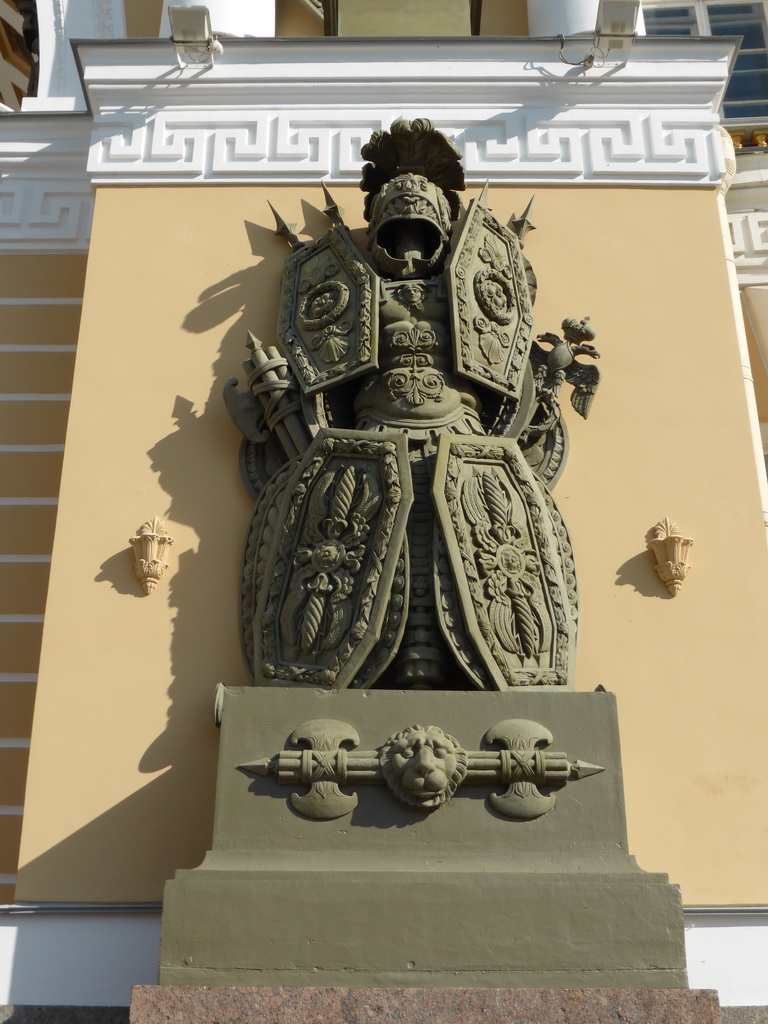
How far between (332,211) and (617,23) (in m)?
1.79

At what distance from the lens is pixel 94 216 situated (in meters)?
6.53

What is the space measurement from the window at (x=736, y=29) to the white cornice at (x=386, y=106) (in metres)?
Result: 2.33

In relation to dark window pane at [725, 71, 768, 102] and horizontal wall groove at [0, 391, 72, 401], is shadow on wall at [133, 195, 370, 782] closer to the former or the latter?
horizontal wall groove at [0, 391, 72, 401]

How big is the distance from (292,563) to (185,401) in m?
1.19

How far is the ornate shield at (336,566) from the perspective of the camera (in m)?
4.95

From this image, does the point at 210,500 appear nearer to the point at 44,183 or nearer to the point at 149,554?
the point at 149,554

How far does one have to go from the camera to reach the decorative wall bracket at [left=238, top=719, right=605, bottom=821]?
180 inches

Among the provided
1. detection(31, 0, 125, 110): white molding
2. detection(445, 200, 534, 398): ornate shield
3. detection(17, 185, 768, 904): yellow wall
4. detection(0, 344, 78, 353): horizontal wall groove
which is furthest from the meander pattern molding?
detection(31, 0, 125, 110): white molding

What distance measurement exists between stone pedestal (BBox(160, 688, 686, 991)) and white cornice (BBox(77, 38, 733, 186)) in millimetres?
3068

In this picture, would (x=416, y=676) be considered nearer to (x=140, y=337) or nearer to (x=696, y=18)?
(x=140, y=337)

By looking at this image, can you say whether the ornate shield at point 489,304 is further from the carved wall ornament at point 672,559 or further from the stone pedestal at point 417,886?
the stone pedestal at point 417,886

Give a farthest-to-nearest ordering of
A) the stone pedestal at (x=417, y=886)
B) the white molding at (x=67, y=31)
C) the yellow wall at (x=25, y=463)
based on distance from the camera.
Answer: the white molding at (x=67, y=31)
the yellow wall at (x=25, y=463)
the stone pedestal at (x=417, y=886)

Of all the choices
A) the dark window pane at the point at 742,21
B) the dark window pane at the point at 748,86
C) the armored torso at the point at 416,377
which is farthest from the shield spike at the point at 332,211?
the dark window pane at the point at 742,21

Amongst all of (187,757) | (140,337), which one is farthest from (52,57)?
(187,757)
